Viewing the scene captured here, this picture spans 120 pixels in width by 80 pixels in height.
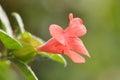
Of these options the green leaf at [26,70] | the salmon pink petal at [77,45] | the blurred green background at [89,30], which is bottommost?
the blurred green background at [89,30]

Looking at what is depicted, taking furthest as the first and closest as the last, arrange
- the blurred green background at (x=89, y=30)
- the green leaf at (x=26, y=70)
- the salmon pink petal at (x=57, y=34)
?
the blurred green background at (x=89, y=30)
the green leaf at (x=26, y=70)
the salmon pink petal at (x=57, y=34)

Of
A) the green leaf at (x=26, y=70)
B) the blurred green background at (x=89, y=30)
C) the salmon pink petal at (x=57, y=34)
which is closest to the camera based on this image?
the salmon pink petal at (x=57, y=34)

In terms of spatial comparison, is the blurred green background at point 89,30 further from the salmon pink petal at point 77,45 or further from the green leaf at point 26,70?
the salmon pink petal at point 77,45

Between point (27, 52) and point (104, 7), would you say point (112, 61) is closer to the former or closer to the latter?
point (104, 7)

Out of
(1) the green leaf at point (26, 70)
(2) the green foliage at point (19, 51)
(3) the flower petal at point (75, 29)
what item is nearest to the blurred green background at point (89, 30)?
(2) the green foliage at point (19, 51)

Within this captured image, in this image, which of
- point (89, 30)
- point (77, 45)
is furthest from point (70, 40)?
point (89, 30)

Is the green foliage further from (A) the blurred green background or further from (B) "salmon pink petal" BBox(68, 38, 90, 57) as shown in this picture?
(A) the blurred green background

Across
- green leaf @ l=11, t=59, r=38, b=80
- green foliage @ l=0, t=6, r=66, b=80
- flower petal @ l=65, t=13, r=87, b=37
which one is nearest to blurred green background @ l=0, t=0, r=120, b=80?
green foliage @ l=0, t=6, r=66, b=80

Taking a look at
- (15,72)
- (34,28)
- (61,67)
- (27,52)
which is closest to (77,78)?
(61,67)
